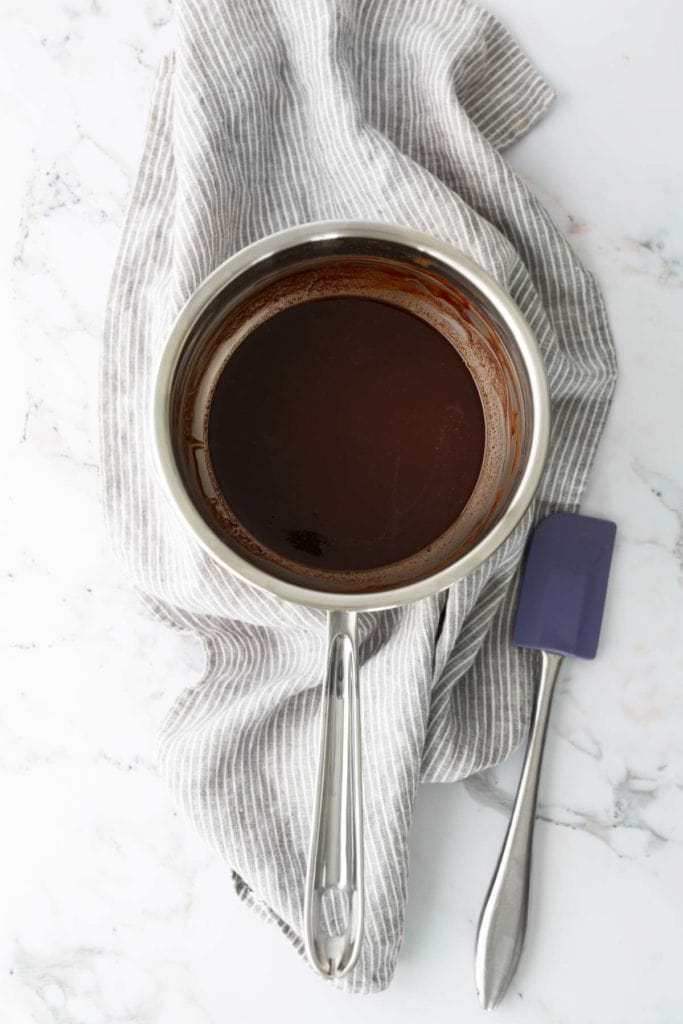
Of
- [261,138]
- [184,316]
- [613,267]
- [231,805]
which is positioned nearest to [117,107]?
[261,138]

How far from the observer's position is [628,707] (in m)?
0.75

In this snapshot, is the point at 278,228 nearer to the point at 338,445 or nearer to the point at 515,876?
the point at 338,445

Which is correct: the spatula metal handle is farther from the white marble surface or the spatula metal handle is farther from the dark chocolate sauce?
the dark chocolate sauce

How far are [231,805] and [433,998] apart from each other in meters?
0.22

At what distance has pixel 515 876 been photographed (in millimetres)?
727

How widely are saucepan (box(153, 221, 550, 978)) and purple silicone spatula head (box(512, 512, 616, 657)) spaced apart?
13 cm

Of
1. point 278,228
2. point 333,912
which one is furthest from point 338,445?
point 333,912

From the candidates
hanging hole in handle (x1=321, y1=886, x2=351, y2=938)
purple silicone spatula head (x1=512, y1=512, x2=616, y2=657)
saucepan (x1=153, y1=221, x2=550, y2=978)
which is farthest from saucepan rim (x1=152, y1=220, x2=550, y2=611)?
hanging hole in handle (x1=321, y1=886, x2=351, y2=938)

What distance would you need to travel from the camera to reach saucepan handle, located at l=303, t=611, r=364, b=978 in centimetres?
55

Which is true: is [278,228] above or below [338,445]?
above

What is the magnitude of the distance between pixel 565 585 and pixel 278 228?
344 mm

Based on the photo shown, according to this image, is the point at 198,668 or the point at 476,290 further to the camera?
the point at 198,668

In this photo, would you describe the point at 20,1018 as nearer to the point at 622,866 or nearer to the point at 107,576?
the point at 107,576

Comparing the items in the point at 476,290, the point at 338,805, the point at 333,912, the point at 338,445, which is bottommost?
the point at 333,912
